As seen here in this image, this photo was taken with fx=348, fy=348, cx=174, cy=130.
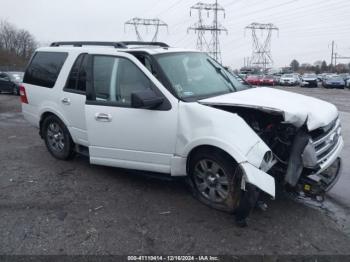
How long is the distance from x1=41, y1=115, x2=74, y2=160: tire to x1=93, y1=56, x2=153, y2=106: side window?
4.13ft

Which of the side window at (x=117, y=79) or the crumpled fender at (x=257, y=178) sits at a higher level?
Answer: the side window at (x=117, y=79)

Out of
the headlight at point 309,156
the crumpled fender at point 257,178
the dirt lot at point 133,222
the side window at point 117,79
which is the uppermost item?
the side window at point 117,79

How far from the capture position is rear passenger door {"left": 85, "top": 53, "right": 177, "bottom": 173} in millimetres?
4234

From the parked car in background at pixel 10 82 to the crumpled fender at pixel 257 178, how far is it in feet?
65.8

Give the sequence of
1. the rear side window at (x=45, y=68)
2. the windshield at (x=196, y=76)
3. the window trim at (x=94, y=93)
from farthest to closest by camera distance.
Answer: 1. the rear side window at (x=45, y=68)
2. the windshield at (x=196, y=76)
3. the window trim at (x=94, y=93)

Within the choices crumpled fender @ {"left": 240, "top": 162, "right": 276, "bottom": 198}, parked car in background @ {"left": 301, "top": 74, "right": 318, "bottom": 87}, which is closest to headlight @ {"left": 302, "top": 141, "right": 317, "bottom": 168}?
crumpled fender @ {"left": 240, "top": 162, "right": 276, "bottom": 198}

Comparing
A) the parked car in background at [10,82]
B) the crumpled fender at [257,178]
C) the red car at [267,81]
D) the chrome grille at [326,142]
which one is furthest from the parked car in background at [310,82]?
the crumpled fender at [257,178]

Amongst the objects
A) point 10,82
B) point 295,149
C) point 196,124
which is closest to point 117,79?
point 196,124

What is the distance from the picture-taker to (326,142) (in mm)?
4113

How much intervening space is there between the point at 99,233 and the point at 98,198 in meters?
0.93

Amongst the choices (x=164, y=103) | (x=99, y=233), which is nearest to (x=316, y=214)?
(x=164, y=103)

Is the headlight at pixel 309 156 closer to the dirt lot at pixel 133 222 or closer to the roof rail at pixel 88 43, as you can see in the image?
the dirt lot at pixel 133 222

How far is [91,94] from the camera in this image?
486 cm

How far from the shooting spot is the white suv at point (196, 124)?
3.69m
